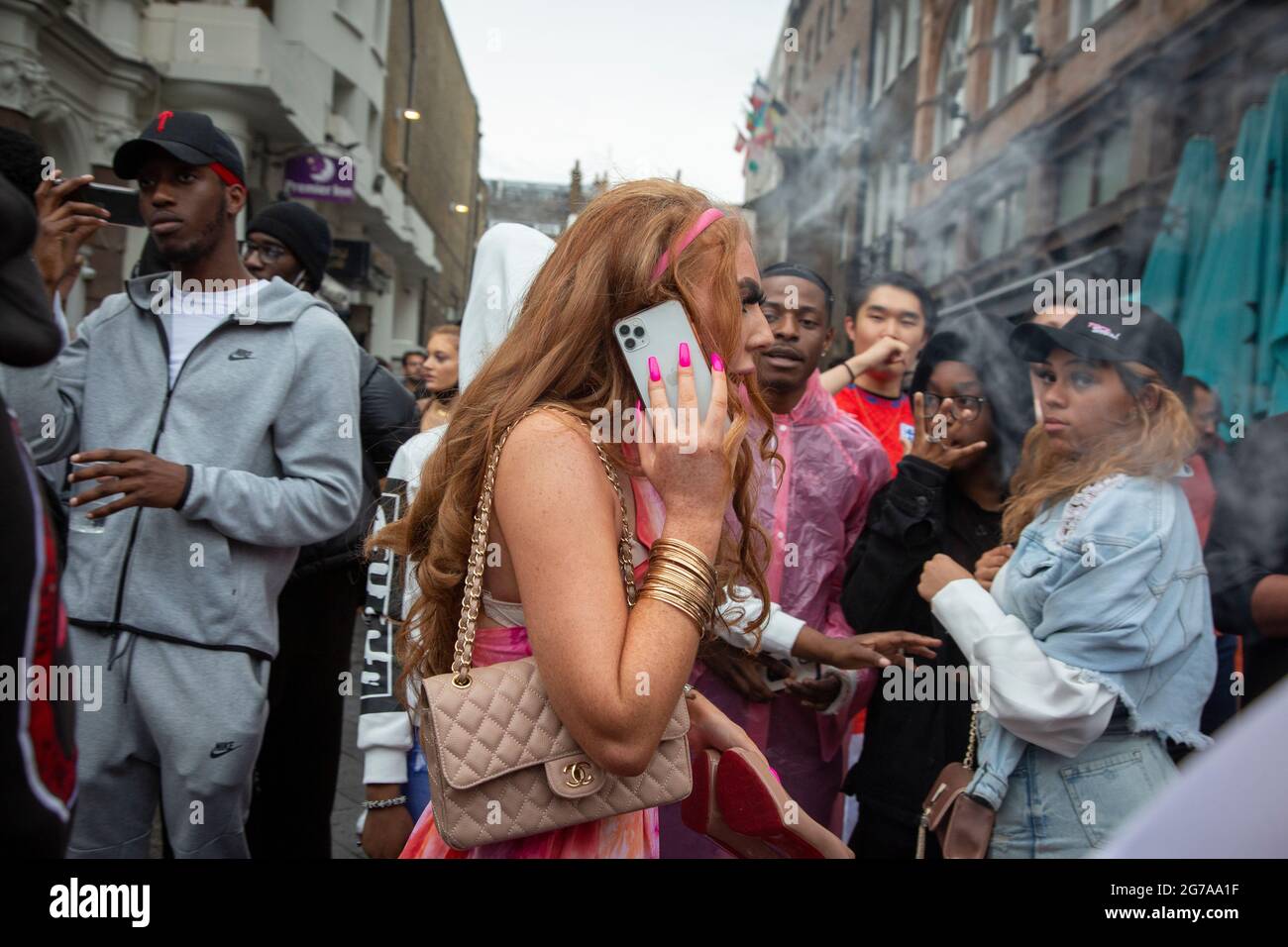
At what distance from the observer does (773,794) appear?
1594mm

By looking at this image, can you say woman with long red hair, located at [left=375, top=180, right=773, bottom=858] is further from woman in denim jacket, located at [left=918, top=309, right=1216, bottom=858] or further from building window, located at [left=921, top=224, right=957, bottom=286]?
building window, located at [left=921, top=224, right=957, bottom=286]

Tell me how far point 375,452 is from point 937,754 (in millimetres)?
2002

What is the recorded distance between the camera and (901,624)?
281 cm

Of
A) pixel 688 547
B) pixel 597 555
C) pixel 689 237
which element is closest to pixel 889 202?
pixel 689 237

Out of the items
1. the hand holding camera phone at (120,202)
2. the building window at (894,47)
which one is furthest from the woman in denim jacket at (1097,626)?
the building window at (894,47)

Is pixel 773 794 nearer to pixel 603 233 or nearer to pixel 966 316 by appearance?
pixel 603 233

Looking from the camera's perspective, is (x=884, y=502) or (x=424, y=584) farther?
(x=884, y=502)

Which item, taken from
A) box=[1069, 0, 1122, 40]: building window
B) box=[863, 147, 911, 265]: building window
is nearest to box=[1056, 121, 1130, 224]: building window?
box=[1069, 0, 1122, 40]: building window

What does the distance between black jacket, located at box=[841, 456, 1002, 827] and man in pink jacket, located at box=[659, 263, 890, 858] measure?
10 cm

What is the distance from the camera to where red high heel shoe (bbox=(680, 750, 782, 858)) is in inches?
65.4

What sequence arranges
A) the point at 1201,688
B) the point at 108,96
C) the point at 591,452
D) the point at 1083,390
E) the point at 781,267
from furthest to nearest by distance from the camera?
1. the point at 108,96
2. the point at 781,267
3. the point at 1083,390
4. the point at 1201,688
5. the point at 591,452

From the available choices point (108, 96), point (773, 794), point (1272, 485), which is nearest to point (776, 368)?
point (1272, 485)

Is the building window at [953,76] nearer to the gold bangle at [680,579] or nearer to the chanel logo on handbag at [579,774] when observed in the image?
the gold bangle at [680,579]

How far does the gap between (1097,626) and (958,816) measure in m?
0.51
